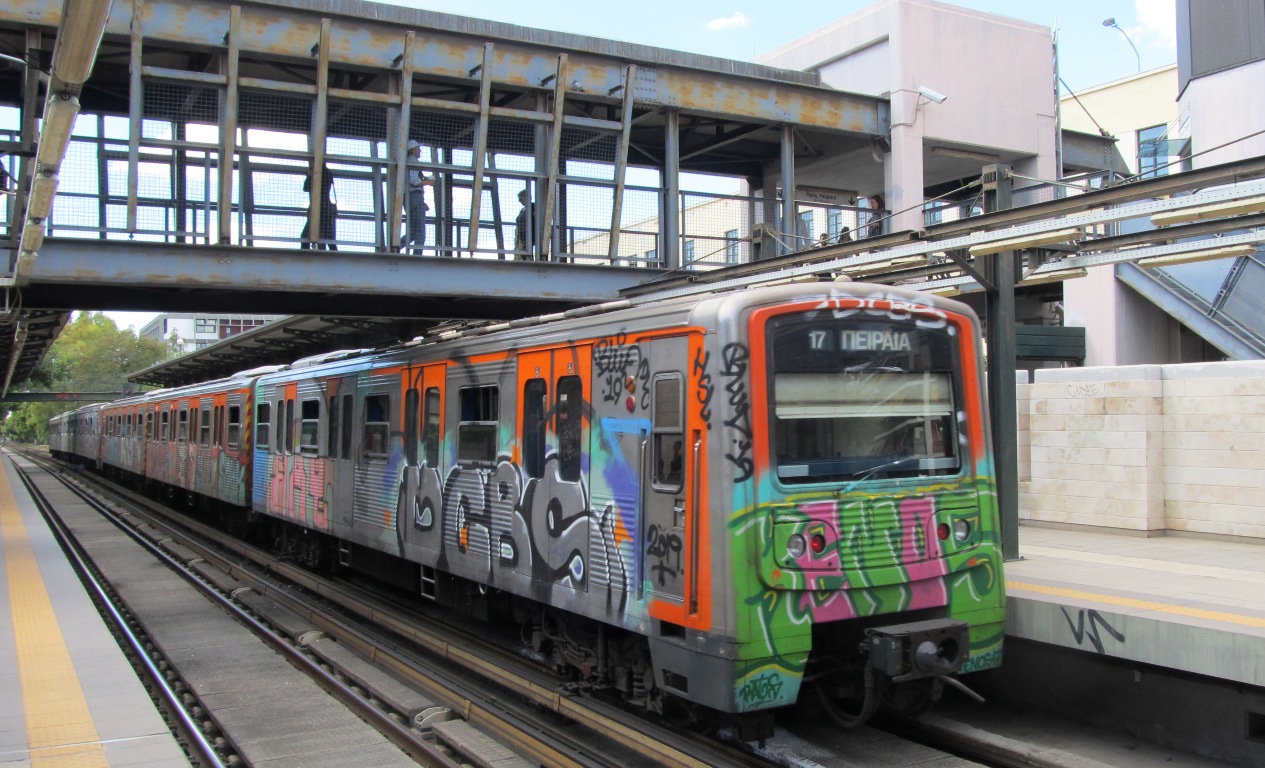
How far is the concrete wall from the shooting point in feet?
33.1

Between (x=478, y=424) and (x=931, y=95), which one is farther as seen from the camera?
(x=931, y=95)

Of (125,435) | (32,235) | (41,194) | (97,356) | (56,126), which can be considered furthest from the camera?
(97,356)

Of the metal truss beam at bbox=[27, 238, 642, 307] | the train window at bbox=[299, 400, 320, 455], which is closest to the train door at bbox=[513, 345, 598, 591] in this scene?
the train window at bbox=[299, 400, 320, 455]

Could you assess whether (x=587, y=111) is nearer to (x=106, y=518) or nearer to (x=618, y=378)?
(x=618, y=378)

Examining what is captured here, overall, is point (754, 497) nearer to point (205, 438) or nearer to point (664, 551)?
point (664, 551)

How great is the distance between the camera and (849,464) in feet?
20.8

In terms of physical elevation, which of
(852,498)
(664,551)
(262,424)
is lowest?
(664,551)

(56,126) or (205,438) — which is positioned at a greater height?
(56,126)

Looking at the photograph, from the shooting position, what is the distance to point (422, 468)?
9719 millimetres

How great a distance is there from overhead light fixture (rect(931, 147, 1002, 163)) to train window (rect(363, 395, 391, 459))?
12381mm

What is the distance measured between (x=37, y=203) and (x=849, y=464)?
7431mm

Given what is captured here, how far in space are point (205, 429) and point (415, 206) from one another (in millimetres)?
7003

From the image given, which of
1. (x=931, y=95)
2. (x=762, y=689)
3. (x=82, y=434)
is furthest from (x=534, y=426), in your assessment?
(x=82, y=434)

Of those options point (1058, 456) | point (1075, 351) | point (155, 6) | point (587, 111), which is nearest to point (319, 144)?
point (155, 6)
